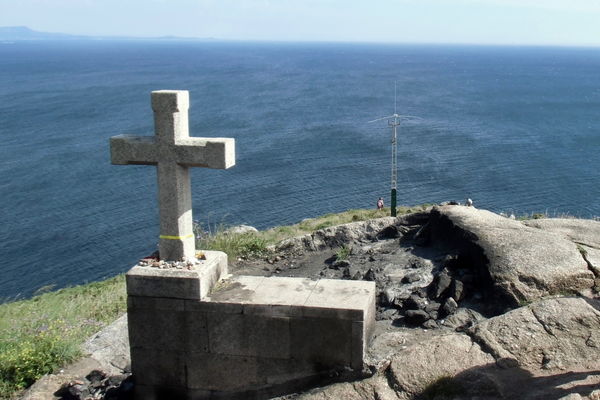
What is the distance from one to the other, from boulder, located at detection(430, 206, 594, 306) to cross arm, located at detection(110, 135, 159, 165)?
204 inches

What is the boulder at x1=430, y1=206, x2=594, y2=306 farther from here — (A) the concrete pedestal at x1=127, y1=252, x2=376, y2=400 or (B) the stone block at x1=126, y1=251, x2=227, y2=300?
(B) the stone block at x1=126, y1=251, x2=227, y2=300

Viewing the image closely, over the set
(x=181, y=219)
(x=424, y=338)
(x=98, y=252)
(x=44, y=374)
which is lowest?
(x=98, y=252)

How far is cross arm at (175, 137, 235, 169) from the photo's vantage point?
806 centimetres

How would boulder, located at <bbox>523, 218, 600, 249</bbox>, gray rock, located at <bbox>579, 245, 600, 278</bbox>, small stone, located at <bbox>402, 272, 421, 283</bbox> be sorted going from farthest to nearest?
boulder, located at <bbox>523, 218, 600, 249</bbox>, small stone, located at <bbox>402, 272, 421, 283</bbox>, gray rock, located at <bbox>579, 245, 600, 278</bbox>

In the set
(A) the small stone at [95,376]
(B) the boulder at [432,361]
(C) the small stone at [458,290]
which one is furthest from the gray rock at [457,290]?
(A) the small stone at [95,376]

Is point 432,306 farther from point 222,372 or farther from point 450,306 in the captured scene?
point 222,372

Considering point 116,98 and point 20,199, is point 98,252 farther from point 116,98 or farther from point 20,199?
point 116,98

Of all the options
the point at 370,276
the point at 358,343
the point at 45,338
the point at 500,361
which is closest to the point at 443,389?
the point at 500,361

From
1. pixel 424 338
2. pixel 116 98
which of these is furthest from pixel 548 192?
pixel 116 98

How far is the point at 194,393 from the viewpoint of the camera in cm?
859

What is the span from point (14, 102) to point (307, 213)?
5693 centimetres

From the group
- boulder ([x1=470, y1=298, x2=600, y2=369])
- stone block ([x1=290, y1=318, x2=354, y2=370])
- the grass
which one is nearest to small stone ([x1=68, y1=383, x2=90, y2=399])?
stone block ([x1=290, y1=318, x2=354, y2=370])

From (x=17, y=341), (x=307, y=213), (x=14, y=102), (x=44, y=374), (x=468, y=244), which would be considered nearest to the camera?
(x=44, y=374)

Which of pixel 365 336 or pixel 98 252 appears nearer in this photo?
pixel 365 336
